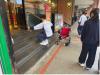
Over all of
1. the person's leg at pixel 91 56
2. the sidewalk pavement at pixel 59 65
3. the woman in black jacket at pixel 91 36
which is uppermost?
the woman in black jacket at pixel 91 36

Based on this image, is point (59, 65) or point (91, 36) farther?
point (59, 65)

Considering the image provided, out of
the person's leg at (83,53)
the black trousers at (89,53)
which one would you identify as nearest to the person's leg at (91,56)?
the black trousers at (89,53)

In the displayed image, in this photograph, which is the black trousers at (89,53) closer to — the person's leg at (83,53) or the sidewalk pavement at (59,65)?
the person's leg at (83,53)

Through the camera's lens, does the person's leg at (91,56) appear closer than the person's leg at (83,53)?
Yes

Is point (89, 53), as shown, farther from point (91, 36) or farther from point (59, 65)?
point (59, 65)

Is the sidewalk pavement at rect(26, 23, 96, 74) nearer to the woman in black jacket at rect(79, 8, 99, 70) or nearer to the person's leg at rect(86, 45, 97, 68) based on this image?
the person's leg at rect(86, 45, 97, 68)

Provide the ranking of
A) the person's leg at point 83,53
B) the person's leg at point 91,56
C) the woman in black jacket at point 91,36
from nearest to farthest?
1. the woman in black jacket at point 91,36
2. the person's leg at point 91,56
3. the person's leg at point 83,53

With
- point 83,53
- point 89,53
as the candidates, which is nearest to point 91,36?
point 89,53

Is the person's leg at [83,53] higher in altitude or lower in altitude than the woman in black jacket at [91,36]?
lower

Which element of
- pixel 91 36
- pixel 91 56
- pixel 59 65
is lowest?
pixel 59 65

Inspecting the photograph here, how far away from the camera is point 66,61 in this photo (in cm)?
515

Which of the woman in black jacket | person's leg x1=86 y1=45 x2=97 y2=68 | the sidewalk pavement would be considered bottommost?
the sidewalk pavement

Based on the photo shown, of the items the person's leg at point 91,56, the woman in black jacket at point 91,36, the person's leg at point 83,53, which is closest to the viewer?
the woman in black jacket at point 91,36

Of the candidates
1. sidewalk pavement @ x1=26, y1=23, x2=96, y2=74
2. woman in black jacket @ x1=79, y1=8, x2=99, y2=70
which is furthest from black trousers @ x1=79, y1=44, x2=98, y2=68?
sidewalk pavement @ x1=26, y1=23, x2=96, y2=74
